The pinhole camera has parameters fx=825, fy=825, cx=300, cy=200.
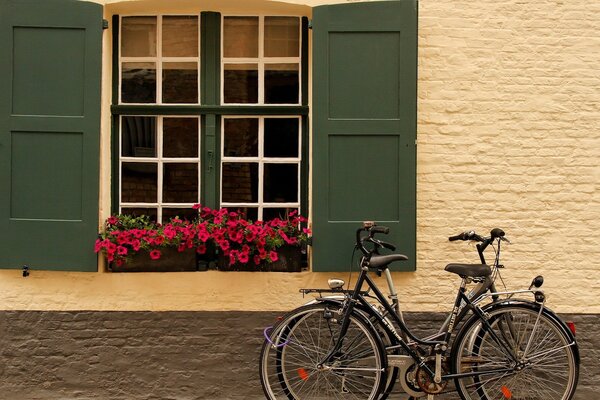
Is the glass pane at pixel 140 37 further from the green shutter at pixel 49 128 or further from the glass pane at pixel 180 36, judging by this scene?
the green shutter at pixel 49 128

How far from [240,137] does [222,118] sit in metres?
0.19

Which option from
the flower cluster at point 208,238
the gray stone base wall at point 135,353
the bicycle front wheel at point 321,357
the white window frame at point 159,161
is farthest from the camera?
the white window frame at point 159,161

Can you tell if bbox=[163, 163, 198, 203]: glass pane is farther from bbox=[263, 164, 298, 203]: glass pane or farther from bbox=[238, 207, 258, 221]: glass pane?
bbox=[263, 164, 298, 203]: glass pane

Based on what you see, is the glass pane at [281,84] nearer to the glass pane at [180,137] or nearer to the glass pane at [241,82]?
the glass pane at [241,82]

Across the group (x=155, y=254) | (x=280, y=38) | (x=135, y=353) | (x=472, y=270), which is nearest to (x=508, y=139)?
(x=472, y=270)

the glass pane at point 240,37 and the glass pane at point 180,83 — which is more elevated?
the glass pane at point 240,37

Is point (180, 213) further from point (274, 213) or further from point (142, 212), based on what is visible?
point (274, 213)

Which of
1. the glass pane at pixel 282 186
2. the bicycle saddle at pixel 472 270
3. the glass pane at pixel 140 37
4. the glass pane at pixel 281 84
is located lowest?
the bicycle saddle at pixel 472 270

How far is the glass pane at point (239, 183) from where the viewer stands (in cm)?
593

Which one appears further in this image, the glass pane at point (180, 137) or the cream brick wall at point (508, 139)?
the glass pane at point (180, 137)

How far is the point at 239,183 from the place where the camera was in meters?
5.94

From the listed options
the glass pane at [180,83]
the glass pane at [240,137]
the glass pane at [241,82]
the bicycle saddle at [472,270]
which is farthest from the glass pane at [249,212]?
the bicycle saddle at [472,270]

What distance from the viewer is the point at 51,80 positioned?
5.60 metres

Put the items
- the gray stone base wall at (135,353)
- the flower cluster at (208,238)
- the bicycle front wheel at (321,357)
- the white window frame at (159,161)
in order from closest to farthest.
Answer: the bicycle front wheel at (321,357) → the flower cluster at (208,238) → the gray stone base wall at (135,353) → the white window frame at (159,161)
